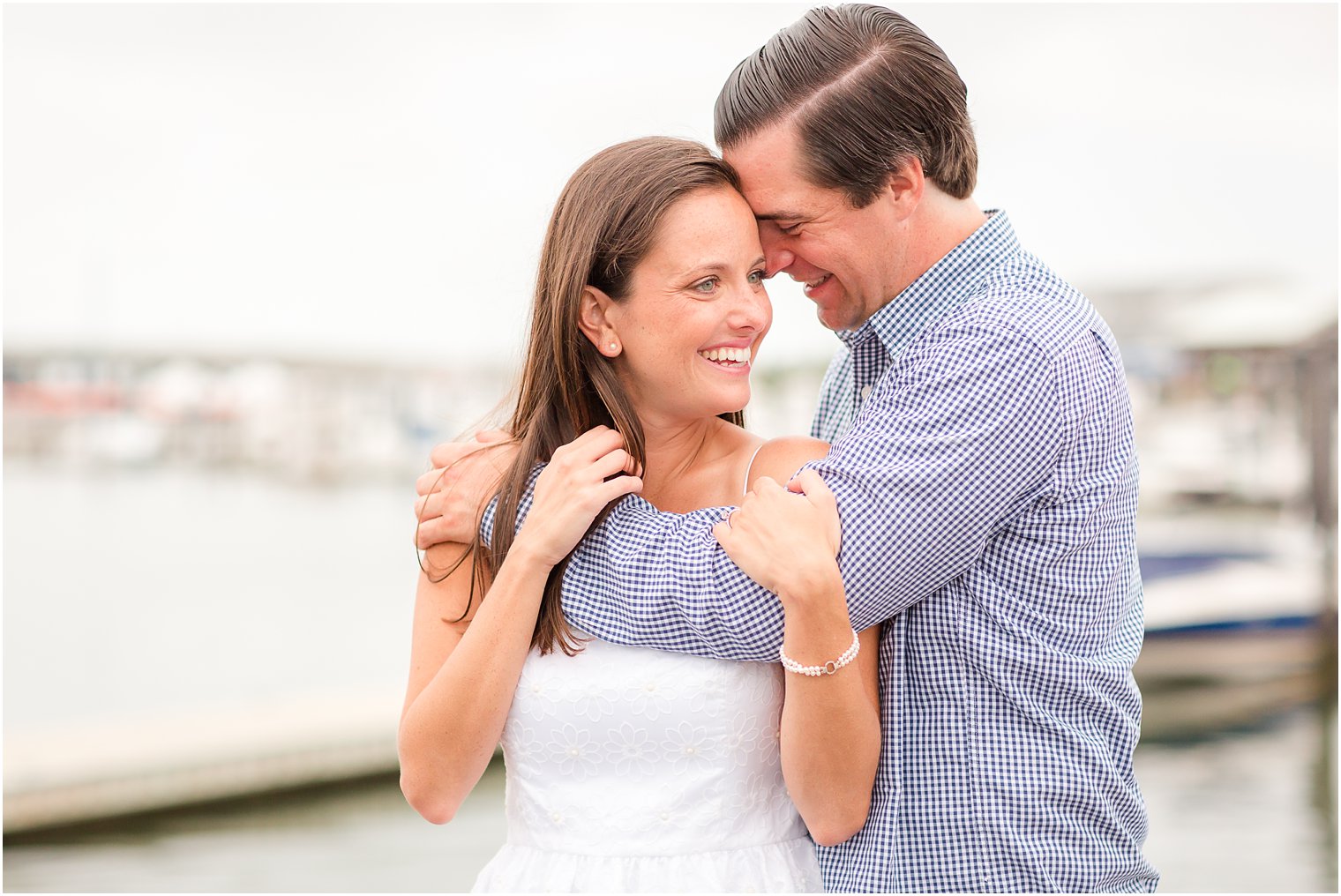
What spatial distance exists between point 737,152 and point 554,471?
55 cm

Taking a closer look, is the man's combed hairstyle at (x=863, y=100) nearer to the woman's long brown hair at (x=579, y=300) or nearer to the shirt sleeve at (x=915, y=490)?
the woman's long brown hair at (x=579, y=300)

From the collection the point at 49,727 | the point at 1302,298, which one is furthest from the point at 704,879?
the point at 1302,298

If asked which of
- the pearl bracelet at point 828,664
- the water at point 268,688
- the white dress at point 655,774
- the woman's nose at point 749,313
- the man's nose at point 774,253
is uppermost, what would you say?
the man's nose at point 774,253

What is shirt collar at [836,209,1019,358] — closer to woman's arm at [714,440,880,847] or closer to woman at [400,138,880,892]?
woman at [400,138,880,892]

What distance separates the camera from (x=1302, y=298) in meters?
19.5

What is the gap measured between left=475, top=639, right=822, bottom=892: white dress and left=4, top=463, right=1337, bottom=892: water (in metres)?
6.65

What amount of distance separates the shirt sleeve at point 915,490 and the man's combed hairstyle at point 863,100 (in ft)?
1.01

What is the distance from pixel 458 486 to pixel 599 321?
0.32 meters

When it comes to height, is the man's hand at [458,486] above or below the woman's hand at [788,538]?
below

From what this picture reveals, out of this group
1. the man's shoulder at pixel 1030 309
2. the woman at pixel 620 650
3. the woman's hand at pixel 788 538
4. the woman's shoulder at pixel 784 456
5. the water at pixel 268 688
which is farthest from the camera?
the water at pixel 268 688

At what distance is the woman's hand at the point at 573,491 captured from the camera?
168cm

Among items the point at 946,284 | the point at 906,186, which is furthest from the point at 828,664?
the point at 906,186

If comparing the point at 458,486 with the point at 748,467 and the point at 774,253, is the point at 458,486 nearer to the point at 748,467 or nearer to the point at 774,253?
the point at 748,467

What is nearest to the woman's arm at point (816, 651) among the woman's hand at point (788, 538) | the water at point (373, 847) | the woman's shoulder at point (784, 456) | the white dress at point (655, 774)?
the woman's hand at point (788, 538)
